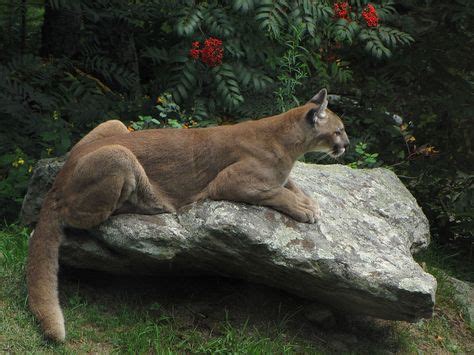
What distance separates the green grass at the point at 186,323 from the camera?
6.57 meters

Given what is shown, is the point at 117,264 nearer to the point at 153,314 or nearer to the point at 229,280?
the point at 153,314

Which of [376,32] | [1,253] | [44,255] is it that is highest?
[376,32]

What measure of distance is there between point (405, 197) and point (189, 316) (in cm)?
279

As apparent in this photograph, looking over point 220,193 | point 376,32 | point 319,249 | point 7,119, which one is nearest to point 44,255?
point 220,193

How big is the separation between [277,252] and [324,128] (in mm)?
1522

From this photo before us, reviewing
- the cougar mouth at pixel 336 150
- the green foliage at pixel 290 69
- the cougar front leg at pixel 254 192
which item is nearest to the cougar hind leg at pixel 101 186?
the cougar front leg at pixel 254 192

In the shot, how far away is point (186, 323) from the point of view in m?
7.01

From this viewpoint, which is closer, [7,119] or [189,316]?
[189,316]

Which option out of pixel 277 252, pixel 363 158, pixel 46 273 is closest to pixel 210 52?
pixel 363 158

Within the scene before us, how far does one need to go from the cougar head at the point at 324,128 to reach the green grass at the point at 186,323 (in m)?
1.48

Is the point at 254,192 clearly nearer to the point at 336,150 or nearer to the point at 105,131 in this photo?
the point at 336,150

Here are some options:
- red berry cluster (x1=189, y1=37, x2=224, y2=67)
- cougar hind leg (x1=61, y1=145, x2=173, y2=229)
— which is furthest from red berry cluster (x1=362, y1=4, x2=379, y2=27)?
cougar hind leg (x1=61, y1=145, x2=173, y2=229)

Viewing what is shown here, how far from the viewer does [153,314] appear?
23.2ft

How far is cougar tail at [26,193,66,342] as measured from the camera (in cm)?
629
